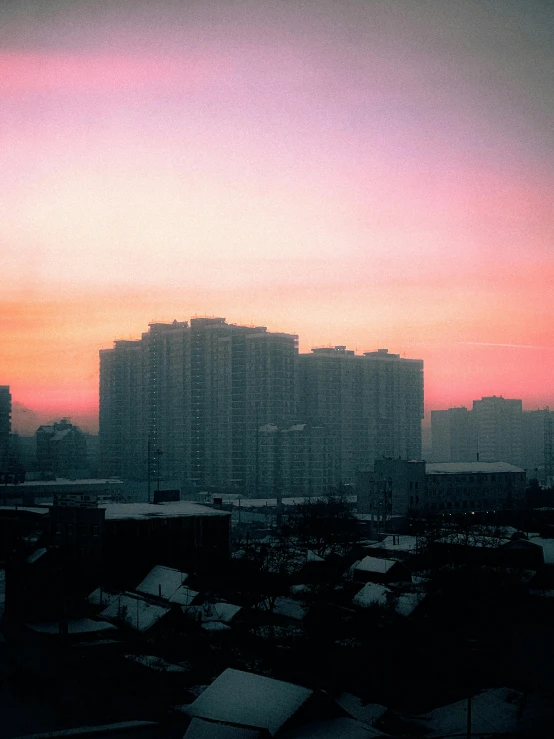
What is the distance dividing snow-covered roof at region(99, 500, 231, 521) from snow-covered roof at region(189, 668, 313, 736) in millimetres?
7324

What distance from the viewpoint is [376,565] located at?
14.3 m

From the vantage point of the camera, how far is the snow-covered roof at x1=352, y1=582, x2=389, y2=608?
455 inches

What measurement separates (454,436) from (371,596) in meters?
56.4

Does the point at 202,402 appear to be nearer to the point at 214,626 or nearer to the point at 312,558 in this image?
the point at 312,558

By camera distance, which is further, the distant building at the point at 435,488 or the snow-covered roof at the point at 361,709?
the distant building at the point at 435,488

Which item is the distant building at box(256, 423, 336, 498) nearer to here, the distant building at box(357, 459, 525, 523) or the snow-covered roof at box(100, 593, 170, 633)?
the distant building at box(357, 459, 525, 523)

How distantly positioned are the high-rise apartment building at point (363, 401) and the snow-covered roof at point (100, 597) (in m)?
31.7

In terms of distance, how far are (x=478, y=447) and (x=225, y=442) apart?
2723cm

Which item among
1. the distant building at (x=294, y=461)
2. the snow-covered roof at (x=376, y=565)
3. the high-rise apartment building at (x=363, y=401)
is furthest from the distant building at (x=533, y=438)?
the snow-covered roof at (x=376, y=565)

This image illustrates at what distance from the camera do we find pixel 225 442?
42.0 meters

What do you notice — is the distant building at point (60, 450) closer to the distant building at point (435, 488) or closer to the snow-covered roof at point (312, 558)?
the distant building at point (435, 488)

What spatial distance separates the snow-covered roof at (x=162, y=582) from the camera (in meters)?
12.6

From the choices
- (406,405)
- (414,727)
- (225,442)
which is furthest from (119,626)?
(406,405)

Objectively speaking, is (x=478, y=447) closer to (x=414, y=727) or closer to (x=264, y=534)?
(x=264, y=534)
